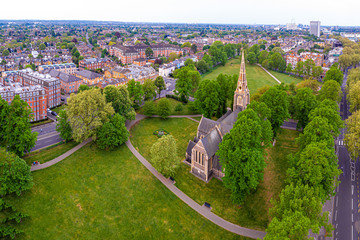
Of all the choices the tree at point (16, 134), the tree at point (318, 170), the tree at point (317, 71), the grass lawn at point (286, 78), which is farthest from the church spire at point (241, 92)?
the tree at point (317, 71)

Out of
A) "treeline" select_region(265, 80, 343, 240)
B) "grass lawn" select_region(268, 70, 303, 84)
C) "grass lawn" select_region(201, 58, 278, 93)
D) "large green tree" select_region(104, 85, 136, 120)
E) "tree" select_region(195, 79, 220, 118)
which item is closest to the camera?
"treeline" select_region(265, 80, 343, 240)

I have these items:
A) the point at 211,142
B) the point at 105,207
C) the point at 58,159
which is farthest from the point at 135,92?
the point at 105,207

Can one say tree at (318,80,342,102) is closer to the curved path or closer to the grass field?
the grass field

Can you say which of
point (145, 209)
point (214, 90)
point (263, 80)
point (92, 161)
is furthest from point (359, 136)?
point (263, 80)

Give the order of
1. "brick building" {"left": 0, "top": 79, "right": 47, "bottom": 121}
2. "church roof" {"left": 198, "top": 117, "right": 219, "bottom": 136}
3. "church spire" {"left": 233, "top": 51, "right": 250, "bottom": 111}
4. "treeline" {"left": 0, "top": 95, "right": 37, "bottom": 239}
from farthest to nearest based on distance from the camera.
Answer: "brick building" {"left": 0, "top": 79, "right": 47, "bottom": 121}
"church spire" {"left": 233, "top": 51, "right": 250, "bottom": 111}
"church roof" {"left": 198, "top": 117, "right": 219, "bottom": 136}
"treeline" {"left": 0, "top": 95, "right": 37, "bottom": 239}

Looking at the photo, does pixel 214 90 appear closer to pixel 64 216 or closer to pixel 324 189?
pixel 324 189

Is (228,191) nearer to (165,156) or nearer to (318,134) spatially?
(165,156)

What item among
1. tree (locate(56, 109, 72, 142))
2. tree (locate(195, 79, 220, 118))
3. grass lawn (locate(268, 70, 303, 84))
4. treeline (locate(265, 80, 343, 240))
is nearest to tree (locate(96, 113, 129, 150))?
tree (locate(56, 109, 72, 142))

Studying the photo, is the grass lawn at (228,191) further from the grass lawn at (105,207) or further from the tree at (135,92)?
the tree at (135,92)
